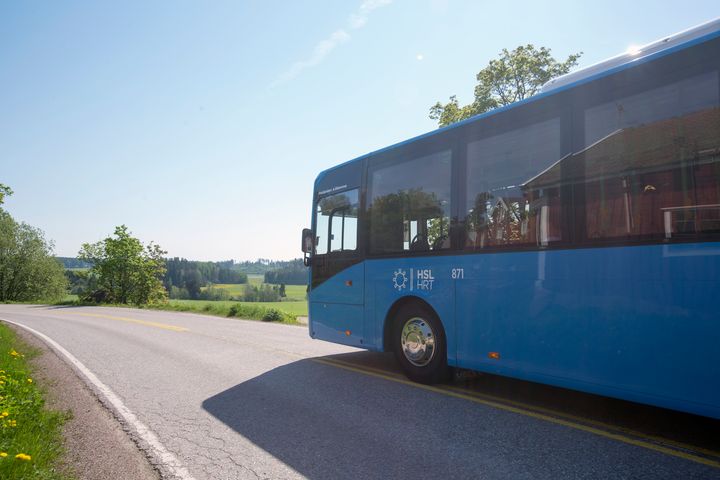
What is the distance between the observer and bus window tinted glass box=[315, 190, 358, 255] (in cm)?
777

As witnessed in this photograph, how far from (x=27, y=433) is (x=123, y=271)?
45437 mm

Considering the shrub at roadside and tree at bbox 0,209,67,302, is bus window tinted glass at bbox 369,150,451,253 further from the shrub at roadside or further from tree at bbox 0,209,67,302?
tree at bbox 0,209,67,302

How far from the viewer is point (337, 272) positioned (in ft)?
26.2

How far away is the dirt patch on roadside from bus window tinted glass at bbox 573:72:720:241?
449 centimetres

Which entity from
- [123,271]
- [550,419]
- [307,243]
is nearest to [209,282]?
[123,271]

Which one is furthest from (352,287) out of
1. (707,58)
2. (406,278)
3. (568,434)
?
(707,58)

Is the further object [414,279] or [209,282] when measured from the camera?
[209,282]

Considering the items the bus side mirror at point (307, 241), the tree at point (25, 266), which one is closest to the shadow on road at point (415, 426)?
the bus side mirror at point (307, 241)

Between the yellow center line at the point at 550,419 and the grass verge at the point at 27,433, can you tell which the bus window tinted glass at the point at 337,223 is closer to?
the yellow center line at the point at 550,419

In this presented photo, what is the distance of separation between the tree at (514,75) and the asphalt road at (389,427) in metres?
23.7

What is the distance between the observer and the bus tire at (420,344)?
608 centimetres

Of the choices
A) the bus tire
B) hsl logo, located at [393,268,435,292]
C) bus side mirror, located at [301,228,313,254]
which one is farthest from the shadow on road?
bus side mirror, located at [301,228,313,254]

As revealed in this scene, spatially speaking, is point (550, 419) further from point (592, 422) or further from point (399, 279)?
point (399, 279)

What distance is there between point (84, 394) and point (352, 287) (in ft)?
13.5
